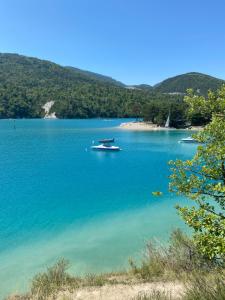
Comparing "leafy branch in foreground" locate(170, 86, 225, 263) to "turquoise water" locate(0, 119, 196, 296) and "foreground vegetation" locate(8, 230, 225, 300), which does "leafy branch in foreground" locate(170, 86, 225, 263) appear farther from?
"turquoise water" locate(0, 119, 196, 296)

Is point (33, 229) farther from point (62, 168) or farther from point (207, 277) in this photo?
point (62, 168)

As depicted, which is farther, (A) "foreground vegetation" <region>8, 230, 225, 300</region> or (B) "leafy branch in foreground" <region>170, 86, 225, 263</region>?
(A) "foreground vegetation" <region>8, 230, 225, 300</region>

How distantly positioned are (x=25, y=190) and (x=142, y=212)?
42.7 feet

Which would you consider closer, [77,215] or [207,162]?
[207,162]

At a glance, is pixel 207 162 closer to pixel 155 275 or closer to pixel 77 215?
pixel 155 275

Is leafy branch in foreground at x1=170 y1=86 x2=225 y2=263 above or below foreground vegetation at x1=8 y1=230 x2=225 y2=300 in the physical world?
above

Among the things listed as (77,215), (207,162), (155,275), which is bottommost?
(77,215)

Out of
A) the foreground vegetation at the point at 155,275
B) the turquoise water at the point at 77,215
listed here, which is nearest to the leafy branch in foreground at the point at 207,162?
the foreground vegetation at the point at 155,275

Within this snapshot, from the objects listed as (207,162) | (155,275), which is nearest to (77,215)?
(155,275)

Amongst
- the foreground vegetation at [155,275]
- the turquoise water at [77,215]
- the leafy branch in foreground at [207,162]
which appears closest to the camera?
the leafy branch in foreground at [207,162]

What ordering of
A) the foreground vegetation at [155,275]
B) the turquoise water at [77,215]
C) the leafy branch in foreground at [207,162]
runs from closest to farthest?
the leafy branch in foreground at [207,162]
the foreground vegetation at [155,275]
the turquoise water at [77,215]

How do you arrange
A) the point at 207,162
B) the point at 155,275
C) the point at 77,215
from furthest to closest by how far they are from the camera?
1. the point at 77,215
2. the point at 155,275
3. the point at 207,162

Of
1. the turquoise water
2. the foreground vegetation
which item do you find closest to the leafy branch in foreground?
the foreground vegetation

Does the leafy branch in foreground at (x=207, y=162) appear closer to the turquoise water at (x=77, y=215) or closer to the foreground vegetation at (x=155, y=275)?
the foreground vegetation at (x=155, y=275)
